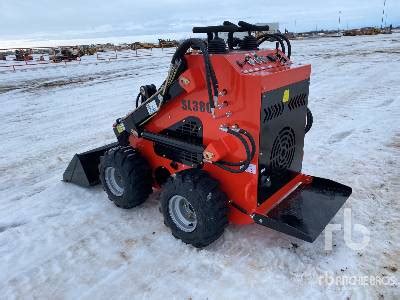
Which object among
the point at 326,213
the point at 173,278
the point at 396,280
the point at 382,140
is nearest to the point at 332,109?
the point at 382,140

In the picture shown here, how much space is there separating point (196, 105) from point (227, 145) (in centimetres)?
47

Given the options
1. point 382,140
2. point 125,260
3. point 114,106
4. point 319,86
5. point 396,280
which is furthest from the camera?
point 319,86

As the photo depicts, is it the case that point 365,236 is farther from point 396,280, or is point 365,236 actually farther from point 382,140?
point 382,140

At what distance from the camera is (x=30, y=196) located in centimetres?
425

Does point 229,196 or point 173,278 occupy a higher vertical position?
point 229,196

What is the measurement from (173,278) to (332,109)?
5864mm

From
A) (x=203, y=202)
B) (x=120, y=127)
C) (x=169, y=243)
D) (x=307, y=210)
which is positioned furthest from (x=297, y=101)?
(x=120, y=127)

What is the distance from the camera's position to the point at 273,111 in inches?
118

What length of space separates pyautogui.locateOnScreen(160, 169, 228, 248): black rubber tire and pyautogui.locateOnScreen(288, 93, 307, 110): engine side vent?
40.5 inches

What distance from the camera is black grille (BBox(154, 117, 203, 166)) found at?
3273mm

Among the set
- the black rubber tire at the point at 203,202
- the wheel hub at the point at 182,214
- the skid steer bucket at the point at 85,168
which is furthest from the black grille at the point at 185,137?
the skid steer bucket at the point at 85,168

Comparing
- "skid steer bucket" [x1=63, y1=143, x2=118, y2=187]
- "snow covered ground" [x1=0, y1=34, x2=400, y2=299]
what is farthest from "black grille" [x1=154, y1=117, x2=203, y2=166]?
"skid steer bucket" [x1=63, y1=143, x2=118, y2=187]

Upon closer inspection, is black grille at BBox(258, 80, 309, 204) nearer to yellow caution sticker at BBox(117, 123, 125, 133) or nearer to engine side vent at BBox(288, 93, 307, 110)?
engine side vent at BBox(288, 93, 307, 110)

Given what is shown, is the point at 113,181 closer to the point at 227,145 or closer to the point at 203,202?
the point at 203,202
